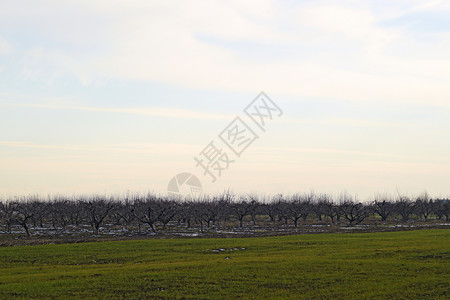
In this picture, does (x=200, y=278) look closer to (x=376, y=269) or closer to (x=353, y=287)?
(x=353, y=287)

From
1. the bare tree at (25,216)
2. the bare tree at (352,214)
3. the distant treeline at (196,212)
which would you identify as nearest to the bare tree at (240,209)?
the distant treeline at (196,212)

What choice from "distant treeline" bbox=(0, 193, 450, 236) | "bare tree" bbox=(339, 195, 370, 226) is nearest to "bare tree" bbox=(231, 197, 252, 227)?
"distant treeline" bbox=(0, 193, 450, 236)

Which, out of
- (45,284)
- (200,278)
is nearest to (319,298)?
(200,278)

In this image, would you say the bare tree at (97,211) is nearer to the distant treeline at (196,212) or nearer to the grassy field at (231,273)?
the distant treeline at (196,212)

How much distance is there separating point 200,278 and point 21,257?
20.9 m

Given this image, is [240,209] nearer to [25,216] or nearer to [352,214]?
[352,214]

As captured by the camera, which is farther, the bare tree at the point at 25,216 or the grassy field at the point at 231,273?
the bare tree at the point at 25,216

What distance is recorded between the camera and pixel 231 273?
2978 cm

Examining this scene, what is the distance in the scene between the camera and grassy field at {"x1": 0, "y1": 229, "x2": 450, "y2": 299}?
2489cm

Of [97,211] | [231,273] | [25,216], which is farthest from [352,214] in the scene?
[231,273]

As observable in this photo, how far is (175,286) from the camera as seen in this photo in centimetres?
2634

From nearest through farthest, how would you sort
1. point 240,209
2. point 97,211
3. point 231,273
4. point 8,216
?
point 231,273, point 8,216, point 97,211, point 240,209

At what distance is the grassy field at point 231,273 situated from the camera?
24891 mm

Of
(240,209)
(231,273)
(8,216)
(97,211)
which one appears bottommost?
(231,273)
